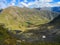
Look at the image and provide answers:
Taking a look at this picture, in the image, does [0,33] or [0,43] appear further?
[0,33]

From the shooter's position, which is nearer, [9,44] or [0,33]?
[9,44]

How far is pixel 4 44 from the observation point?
69750 mm

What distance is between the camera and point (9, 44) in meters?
70.9

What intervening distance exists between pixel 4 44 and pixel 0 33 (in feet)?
94.5

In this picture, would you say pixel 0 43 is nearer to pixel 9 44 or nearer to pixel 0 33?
pixel 9 44

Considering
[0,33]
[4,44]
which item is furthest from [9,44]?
[0,33]

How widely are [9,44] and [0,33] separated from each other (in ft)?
91.8

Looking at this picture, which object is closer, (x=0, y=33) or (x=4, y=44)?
(x=4, y=44)

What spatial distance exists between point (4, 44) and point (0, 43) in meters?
1.35

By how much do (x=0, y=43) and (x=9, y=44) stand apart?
126 inches

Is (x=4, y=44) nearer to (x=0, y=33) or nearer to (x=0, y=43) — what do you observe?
(x=0, y=43)

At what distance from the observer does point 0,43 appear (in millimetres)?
69500

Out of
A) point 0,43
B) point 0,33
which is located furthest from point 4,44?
point 0,33
